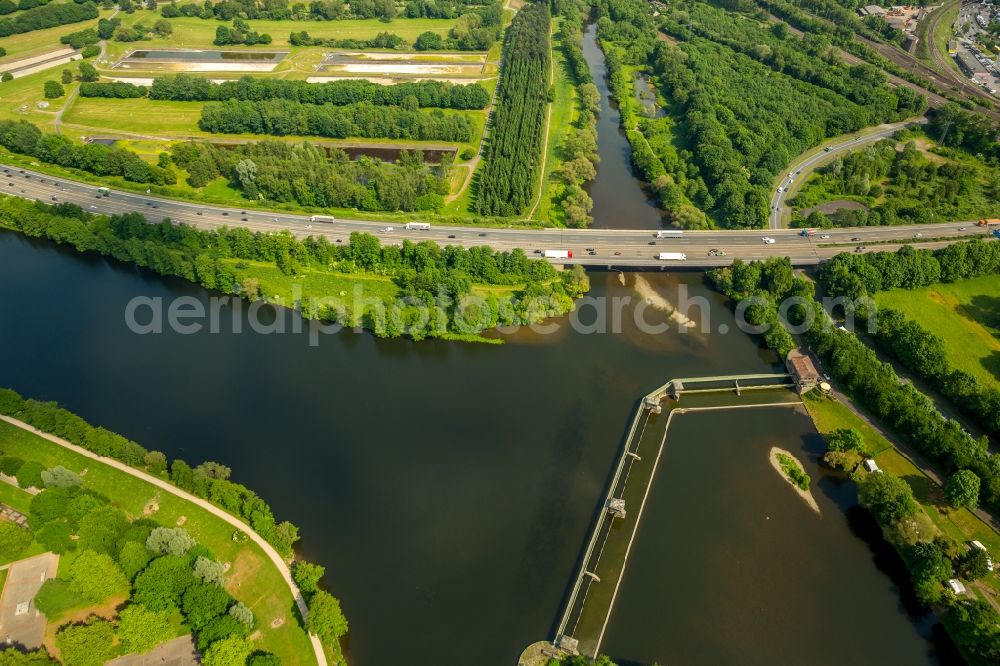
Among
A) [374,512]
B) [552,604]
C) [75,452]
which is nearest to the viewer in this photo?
[552,604]

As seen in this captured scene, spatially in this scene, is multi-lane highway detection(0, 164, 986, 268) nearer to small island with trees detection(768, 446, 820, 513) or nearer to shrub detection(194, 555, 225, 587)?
small island with trees detection(768, 446, 820, 513)

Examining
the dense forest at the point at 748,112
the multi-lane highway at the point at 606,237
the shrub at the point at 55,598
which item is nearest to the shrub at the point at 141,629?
the shrub at the point at 55,598

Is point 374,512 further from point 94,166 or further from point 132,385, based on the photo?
point 94,166

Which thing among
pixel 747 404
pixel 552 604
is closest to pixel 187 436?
pixel 552 604

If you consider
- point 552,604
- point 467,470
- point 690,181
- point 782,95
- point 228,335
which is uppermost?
point 782,95

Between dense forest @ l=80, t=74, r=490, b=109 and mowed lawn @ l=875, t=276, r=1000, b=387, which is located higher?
dense forest @ l=80, t=74, r=490, b=109

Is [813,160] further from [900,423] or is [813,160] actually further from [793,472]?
[793,472]

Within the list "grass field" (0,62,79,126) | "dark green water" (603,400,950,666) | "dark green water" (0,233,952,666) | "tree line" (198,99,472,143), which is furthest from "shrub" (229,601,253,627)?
"grass field" (0,62,79,126)
